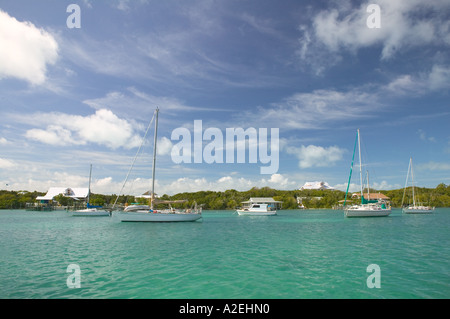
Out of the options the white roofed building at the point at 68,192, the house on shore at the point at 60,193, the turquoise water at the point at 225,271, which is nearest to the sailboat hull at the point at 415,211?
the turquoise water at the point at 225,271

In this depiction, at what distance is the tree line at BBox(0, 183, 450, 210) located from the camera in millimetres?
131625

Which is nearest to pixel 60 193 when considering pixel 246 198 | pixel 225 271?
pixel 246 198

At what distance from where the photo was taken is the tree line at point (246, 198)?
432ft

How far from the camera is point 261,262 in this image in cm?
1538

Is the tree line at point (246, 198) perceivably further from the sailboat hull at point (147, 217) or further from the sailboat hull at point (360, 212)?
the sailboat hull at point (360, 212)

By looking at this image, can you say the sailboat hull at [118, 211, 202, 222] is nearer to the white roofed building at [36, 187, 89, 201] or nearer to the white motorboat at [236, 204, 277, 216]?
the white motorboat at [236, 204, 277, 216]

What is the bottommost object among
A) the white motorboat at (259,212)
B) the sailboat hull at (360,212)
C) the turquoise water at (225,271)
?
the white motorboat at (259,212)

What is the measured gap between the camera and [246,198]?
15025cm

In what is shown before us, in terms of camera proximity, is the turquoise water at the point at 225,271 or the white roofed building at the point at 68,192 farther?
the white roofed building at the point at 68,192

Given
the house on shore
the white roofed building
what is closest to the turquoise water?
the house on shore
